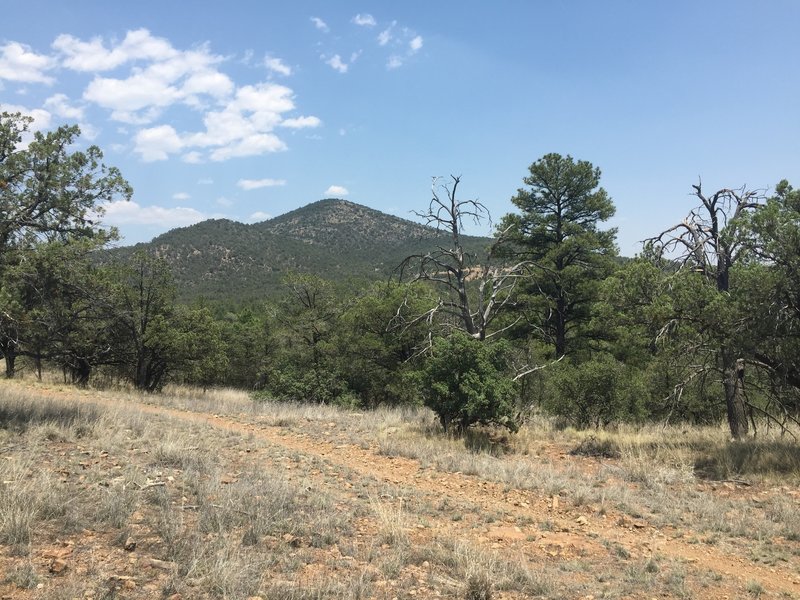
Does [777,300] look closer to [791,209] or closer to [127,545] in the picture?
[791,209]

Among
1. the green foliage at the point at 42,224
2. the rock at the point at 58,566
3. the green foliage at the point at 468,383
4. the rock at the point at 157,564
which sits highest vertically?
the green foliage at the point at 42,224

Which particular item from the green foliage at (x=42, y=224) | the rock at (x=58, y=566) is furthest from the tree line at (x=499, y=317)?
the rock at (x=58, y=566)

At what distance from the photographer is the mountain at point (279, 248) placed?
103m

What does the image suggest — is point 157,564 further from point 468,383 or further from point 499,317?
point 499,317

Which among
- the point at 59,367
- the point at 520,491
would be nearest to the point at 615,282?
the point at 520,491

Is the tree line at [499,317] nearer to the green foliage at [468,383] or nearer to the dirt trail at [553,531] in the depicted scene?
the green foliage at [468,383]

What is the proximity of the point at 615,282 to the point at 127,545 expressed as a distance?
10367mm

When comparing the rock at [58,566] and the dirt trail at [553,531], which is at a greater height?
the rock at [58,566]

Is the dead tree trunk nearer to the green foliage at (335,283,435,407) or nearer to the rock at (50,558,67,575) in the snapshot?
the rock at (50,558,67,575)

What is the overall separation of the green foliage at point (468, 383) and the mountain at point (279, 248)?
7676cm

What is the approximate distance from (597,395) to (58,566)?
13398mm

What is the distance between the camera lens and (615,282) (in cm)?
1151

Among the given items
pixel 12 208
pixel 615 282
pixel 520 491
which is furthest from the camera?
pixel 615 282

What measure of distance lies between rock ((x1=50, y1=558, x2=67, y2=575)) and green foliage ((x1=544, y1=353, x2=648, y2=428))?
41.8 feet
